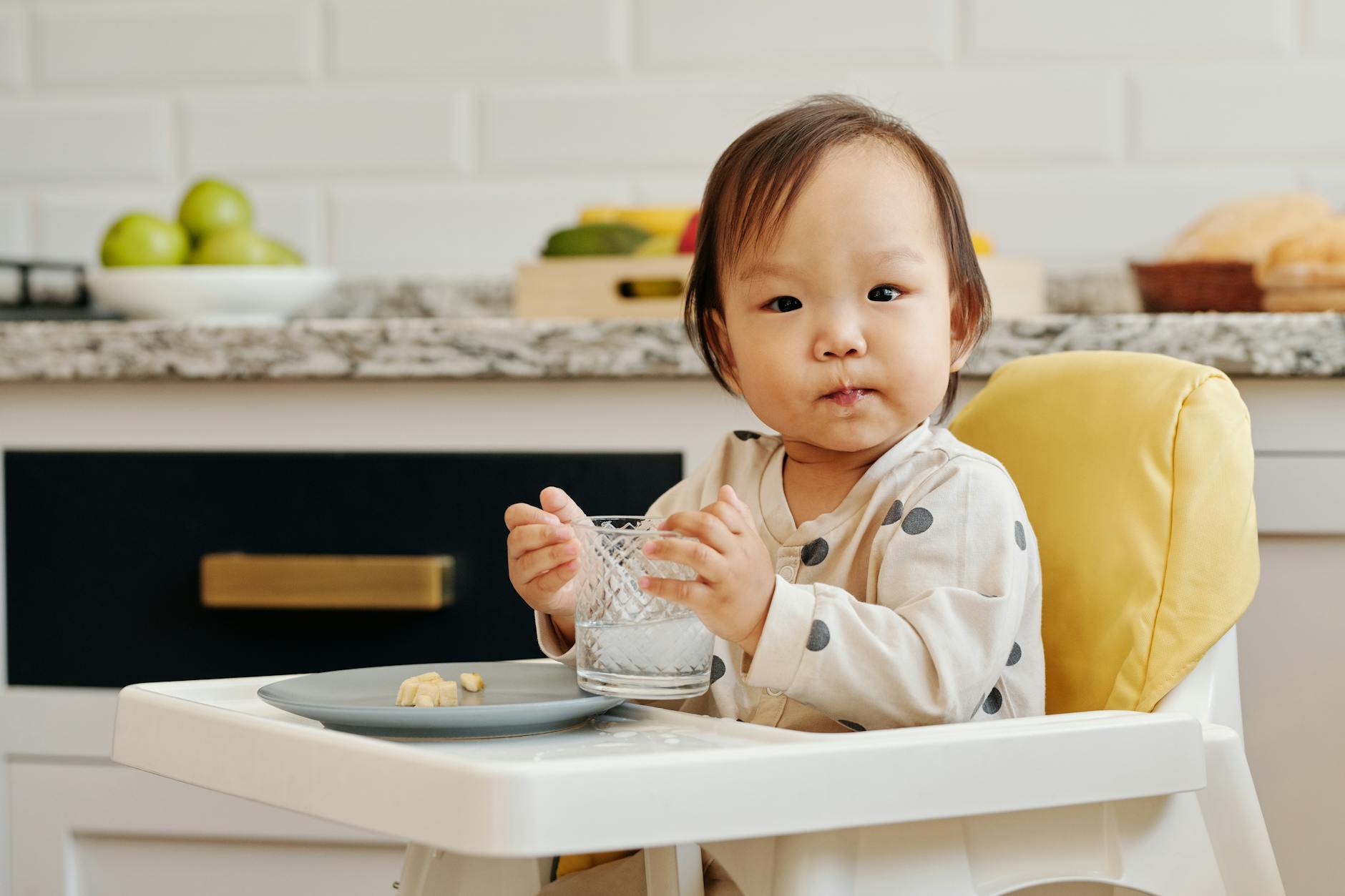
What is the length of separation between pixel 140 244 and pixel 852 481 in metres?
1.03

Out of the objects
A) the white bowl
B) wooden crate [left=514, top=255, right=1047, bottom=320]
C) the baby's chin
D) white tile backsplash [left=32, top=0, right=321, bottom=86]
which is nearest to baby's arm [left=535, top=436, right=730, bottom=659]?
the baby's chin

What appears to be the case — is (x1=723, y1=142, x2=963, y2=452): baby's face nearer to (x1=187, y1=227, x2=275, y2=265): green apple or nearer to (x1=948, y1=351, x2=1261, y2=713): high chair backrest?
(x1=948, y1=351, x2=1261, y2=713): high chair backrest

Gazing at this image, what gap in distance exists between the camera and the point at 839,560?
833 millimetres

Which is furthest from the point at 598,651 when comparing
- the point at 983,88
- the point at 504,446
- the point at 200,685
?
the point at 983,88

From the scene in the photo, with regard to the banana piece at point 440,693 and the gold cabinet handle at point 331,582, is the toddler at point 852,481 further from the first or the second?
the gold cabinet handle at point 331,582

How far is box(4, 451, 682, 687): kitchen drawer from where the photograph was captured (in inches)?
48.9

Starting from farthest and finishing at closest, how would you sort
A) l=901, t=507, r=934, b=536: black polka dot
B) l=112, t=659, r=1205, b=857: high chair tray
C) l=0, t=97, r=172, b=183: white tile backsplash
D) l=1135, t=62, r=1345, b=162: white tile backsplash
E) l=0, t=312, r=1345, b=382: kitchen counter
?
l=0, t=97, r=172, b=183: white tile backsplash → l=1135, t=62, r=1345, b=162: white tile backsplash → l=0, t=312, r=1345, b=382: kitchen counter → l=901, t=507, r=934, b=536: black polka dot → l=112, t=659, r=1205, b=857: high chair tray

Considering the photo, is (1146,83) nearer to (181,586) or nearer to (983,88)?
(983,88)

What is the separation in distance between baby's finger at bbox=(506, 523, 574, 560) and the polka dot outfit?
0.07m

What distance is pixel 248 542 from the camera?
129cm

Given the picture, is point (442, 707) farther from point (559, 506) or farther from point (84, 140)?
point (84, 140)

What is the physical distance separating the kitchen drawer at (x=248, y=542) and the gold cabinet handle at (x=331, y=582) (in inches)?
0.9

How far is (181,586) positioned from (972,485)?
0.79m

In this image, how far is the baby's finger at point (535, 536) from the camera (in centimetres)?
79
